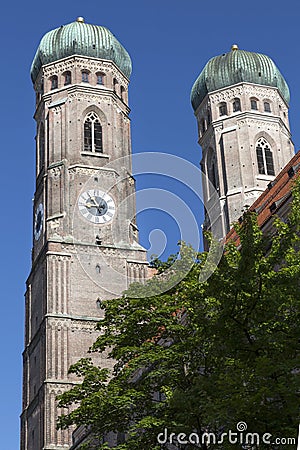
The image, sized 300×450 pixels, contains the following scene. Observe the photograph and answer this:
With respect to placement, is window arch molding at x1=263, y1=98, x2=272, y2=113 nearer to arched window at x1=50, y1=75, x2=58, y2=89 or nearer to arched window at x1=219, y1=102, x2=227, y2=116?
arched window at x1=219, y1=102, x2=227, y2=116

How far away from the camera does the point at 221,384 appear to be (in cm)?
1870

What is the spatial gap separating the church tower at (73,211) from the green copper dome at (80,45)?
2.9 inches

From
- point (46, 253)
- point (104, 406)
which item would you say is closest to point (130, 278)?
point (46, 253)

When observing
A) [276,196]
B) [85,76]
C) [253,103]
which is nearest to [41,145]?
[85,76]

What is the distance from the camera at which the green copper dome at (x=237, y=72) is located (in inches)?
2963

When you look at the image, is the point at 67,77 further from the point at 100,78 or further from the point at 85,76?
the point at 100,78

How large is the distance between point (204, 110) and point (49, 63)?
12601mm

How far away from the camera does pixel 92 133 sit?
6875 cm

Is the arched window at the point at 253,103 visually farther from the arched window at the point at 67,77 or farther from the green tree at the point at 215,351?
the green tree at the point at 215,351

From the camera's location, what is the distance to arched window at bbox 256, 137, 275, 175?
70.7m

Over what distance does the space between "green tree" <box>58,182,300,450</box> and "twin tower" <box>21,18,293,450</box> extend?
111 feet

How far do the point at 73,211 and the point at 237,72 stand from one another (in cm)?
1880

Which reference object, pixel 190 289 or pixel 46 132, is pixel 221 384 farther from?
pixel 46 132

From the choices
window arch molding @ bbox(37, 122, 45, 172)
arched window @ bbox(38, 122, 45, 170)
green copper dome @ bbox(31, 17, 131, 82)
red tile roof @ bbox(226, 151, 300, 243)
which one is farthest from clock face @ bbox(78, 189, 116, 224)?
red tile roof @ bbox(226, 151, 300, 243)
